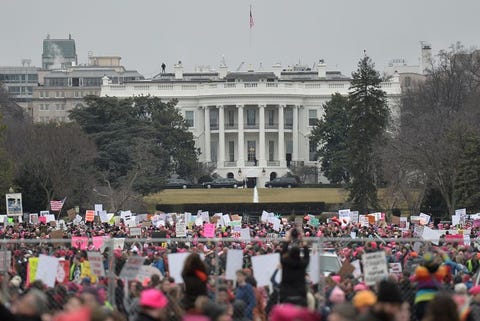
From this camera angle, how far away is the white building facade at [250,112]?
527 ft

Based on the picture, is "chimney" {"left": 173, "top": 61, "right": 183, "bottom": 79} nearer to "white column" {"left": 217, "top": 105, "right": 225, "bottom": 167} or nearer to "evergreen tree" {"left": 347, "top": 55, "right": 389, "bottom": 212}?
"white column" {"left": 217, "top": 105, "right": 225, "bottom": 167}

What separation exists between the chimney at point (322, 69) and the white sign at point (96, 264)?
15323cm

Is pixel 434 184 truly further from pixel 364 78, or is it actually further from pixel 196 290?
pixel 196 290

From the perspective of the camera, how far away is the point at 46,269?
68.3 feet

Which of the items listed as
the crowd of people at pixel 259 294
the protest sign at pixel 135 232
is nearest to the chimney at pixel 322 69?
the protest sign at pixel 135 232

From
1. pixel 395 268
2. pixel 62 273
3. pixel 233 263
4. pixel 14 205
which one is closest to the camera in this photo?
pixel 233 263

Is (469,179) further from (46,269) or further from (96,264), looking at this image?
(46,269)

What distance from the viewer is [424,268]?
60.8ft

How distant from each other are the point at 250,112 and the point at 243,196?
56045mm

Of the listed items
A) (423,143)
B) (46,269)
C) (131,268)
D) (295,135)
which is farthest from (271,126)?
(131,268)

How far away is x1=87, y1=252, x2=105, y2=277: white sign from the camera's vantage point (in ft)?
69.0

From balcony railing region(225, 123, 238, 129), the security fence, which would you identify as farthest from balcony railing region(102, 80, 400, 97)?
the security fence

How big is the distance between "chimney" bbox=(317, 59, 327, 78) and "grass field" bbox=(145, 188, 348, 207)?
54786 mm

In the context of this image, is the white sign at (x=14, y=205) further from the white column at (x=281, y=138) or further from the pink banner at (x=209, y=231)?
the white column at (x=281, y=138)
